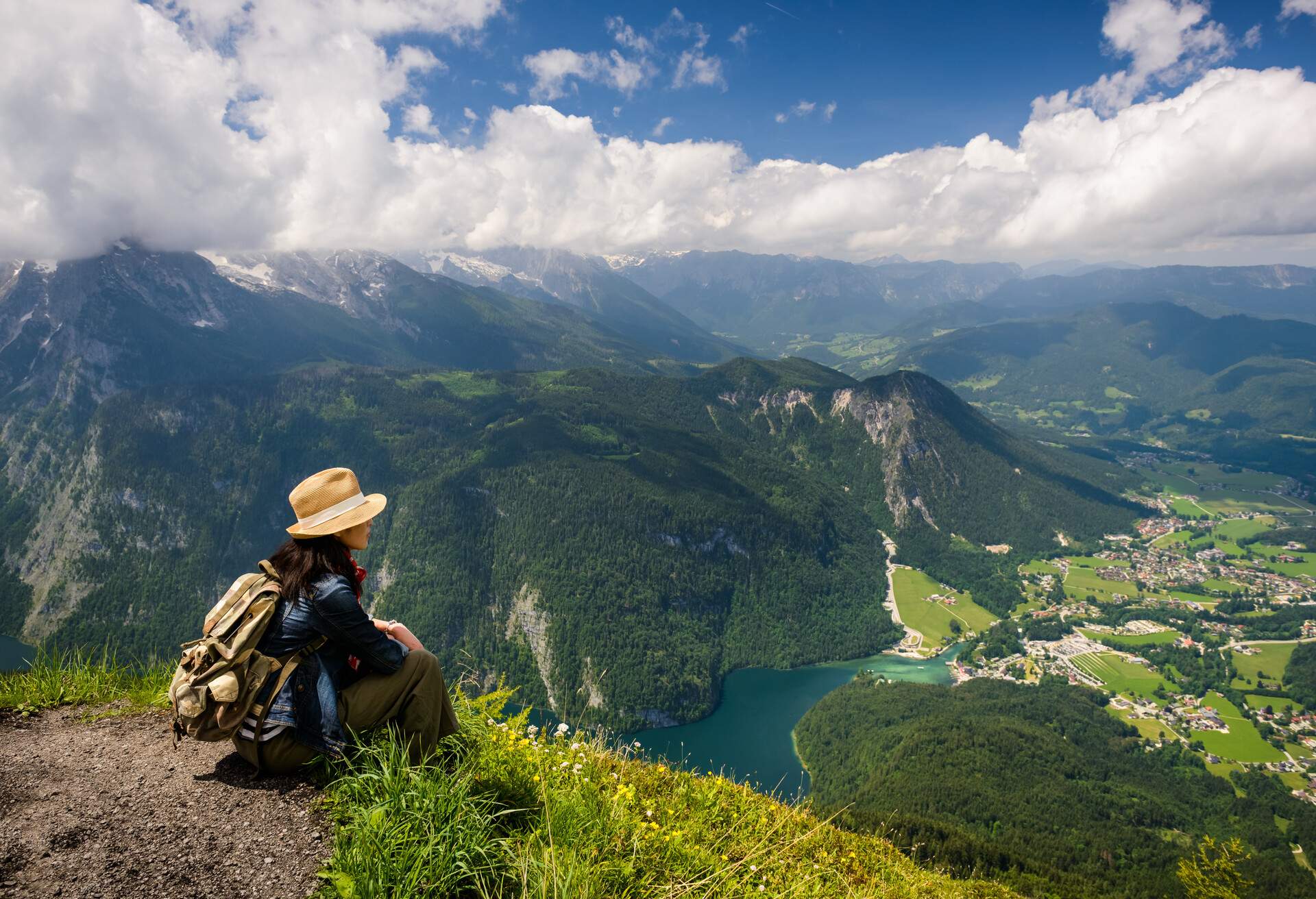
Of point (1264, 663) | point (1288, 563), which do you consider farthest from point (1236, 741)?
point (1288, 563)

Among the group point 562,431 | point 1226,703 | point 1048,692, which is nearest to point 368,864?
point 1048,692

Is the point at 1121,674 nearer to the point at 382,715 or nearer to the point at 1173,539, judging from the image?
the point at 1173,539

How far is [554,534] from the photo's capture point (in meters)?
144

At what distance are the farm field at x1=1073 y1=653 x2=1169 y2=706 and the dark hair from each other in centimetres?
13417

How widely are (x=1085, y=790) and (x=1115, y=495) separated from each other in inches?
6721

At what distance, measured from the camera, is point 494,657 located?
404ft

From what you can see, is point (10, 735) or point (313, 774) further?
point (10, 735)

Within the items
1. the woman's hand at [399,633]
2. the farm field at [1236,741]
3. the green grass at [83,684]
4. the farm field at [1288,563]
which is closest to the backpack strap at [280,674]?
the woman's hand at [399,633]

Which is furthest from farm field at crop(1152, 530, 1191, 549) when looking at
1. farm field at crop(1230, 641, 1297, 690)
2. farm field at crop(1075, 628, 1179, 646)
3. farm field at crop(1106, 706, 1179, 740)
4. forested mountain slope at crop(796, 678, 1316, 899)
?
forested mountain slope at crop(796, 678, 1316, 899)

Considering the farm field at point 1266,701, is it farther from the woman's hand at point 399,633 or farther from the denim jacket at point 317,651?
the denim jacket at point 317,651

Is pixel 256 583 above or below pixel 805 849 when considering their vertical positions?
above

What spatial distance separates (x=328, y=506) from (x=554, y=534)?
143200mm

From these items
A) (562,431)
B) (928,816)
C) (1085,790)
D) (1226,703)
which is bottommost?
(1226,703)

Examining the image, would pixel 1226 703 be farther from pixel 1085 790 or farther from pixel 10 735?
pixel 10 735
